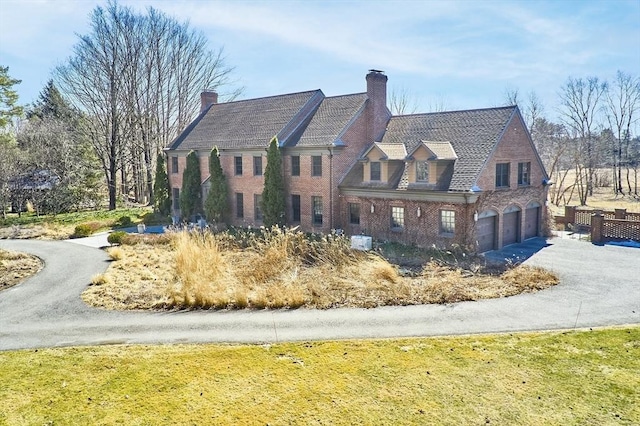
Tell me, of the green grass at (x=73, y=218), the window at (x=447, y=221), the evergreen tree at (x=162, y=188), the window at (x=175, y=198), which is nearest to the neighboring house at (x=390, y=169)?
the window at (x=447, y=221)

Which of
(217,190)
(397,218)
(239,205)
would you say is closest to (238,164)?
(217,190)

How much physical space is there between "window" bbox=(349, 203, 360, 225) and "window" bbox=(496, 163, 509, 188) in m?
7.91

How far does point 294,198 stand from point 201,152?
376 inches

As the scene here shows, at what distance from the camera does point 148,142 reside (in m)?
48.9

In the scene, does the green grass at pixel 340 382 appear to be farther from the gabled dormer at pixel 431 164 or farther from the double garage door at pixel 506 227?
the gabled dormer at pixel 431 164

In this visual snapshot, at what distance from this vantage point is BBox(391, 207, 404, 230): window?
25.8 metres

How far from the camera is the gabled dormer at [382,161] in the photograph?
26344 mm

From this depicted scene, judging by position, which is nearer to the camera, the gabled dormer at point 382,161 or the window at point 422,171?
the window at point 422,171

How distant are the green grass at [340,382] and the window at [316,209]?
1713cm

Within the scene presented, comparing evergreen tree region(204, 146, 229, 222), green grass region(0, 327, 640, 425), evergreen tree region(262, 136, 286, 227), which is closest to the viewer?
green grass region(0, 327, 640, 425)

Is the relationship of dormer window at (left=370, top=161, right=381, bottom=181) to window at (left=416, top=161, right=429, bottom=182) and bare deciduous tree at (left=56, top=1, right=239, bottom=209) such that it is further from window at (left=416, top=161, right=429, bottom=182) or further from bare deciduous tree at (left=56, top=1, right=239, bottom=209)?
bare deciduous tree at (left=56, top=1, right=239, bottom=209)

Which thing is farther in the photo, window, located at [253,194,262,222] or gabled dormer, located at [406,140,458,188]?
window, located at [253,194,262,222]

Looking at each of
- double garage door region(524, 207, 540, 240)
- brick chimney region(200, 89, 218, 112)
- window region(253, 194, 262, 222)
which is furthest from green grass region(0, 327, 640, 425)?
brick chimney region(200, 89, 218, 112)

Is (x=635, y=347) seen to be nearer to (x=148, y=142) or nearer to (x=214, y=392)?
(x=214, y=392)
